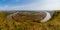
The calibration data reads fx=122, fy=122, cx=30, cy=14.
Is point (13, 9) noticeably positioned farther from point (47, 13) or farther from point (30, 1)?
point (47, 13)

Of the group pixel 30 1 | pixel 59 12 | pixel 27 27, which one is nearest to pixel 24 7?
pixel 30 1

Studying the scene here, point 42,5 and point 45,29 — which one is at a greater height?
point 42,5

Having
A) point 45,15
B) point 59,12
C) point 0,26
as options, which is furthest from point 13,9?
point 59,12

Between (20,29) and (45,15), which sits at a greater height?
(45,15)

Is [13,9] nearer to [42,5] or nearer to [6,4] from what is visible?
[6,4]

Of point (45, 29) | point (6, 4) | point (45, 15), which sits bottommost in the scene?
point (45, 29)
